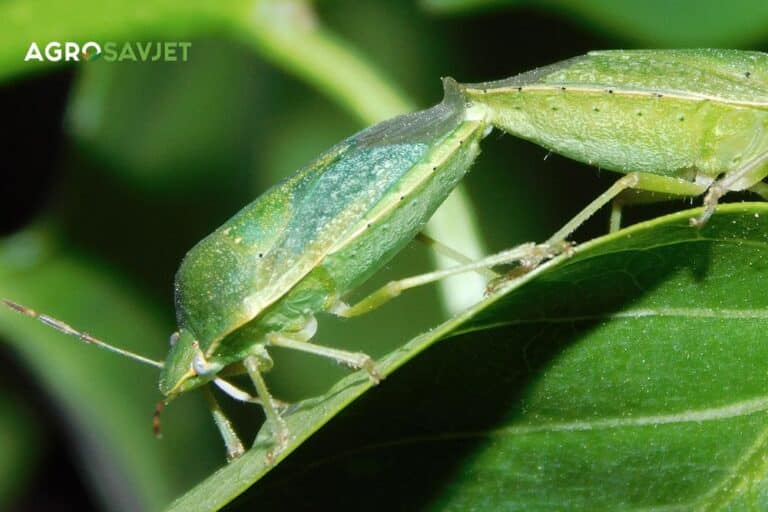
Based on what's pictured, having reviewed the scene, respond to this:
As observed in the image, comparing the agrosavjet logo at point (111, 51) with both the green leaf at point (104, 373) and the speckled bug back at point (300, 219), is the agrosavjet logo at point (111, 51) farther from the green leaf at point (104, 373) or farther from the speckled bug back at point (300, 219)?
the speckled bug back at point (300, 219)

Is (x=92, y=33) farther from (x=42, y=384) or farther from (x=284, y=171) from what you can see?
(x=42, y=384)

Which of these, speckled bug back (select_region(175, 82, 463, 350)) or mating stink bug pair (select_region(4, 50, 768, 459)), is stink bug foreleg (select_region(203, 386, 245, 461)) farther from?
speckled bug back (select_region(175, 82, 463, 350))

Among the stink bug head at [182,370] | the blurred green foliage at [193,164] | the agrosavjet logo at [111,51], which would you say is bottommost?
the stink bug head at [182,370]

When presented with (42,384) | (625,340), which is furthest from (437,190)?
(42,384)

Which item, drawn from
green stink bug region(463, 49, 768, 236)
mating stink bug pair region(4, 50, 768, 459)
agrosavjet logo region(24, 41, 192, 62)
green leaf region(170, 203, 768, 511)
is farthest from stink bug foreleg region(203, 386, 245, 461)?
agrosavjet logo region(24, 41, 192, 62)

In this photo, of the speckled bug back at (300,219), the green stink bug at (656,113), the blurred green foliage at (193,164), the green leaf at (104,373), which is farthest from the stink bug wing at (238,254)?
the green leaf at (104,373)

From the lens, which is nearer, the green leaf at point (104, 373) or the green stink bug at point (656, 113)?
the green stink bug at point (656, 113)

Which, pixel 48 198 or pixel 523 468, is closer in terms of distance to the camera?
pixel 523 468

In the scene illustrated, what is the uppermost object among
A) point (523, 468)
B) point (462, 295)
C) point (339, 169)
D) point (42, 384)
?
point (42, 384)
